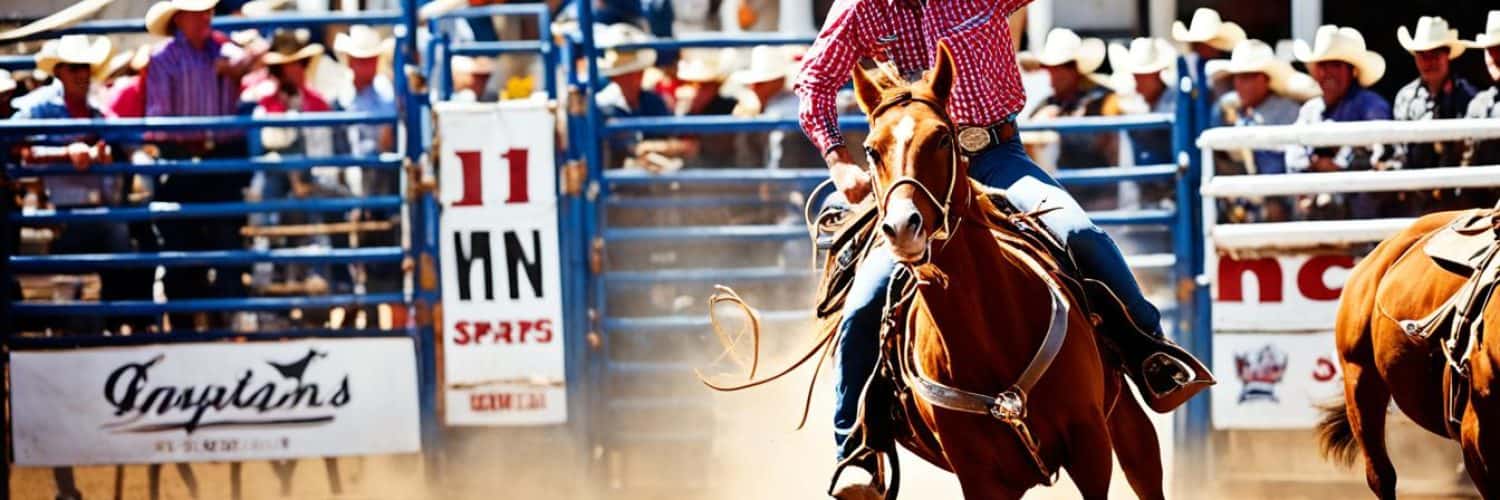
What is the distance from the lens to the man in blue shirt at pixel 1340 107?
8234mm

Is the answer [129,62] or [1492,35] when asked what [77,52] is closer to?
[129,62]

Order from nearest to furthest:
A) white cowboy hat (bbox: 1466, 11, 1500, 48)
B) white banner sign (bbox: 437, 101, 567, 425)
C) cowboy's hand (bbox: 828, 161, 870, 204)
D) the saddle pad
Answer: cowboy's hand (bbox: 828, 161, 870, 204)
the saddle pad
white cowboy hat (bbox: 1466, 11, 1500, 48)
white banner sign (bbox: 437, 101, 567, 425)

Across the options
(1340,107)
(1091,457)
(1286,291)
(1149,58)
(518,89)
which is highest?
(1149,58)

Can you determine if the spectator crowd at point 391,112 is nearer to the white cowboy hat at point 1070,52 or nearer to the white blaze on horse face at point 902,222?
the white cowboy hat at point 1070,52

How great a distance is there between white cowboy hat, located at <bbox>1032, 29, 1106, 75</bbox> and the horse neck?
14.2ft

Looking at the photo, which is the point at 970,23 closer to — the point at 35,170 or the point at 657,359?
the point at 657,359

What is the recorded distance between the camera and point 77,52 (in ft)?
29.2

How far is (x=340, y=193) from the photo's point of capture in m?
9.45

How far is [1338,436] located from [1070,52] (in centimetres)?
272

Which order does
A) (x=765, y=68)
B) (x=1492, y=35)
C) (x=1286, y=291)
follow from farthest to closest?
(x=765, y=68), (x=1286, y=291), (x=1492, y=35)

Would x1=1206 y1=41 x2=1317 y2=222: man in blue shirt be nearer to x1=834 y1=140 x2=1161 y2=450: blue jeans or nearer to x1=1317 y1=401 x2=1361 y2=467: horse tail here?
x1=1317 y1=401 x2=1361 y2=467: horse tail

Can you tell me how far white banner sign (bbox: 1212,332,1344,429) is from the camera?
7.83 metres

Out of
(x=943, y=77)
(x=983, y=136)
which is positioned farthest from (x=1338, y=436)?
(x=943, y=77)

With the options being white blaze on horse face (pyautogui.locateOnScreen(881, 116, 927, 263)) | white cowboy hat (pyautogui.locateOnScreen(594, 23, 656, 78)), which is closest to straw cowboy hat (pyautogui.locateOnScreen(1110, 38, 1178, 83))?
white cowboy hat (pyautogui.locateOnScreen(594, 23, 656, 78))
